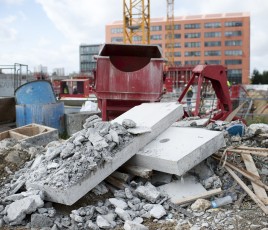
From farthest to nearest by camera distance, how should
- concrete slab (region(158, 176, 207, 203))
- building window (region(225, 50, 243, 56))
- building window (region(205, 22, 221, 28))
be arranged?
building window (region(205, 22, 221, 28)) < building window (region(225, 50, 243, 56)) < concrete slab (region(158, 176, 207, 203))

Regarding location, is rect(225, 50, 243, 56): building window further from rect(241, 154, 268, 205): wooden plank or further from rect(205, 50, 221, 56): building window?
rect(241, 154, 268, 205): wooden plank

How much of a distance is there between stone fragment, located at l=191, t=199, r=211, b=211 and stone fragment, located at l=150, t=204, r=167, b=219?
14.2 inches

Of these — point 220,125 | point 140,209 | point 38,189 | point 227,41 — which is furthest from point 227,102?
point 227,41

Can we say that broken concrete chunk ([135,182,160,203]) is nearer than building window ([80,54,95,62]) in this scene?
Yes

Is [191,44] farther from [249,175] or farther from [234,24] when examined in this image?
[249,175]

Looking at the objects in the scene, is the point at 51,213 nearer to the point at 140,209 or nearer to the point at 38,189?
the point at 38,189

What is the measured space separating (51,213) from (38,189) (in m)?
0.36

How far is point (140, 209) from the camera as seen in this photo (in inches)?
151

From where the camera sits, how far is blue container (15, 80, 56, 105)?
8805mm

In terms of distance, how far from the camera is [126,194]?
13.2 feet

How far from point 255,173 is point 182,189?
1.01m

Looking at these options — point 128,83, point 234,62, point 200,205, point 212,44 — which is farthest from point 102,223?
point 212,44

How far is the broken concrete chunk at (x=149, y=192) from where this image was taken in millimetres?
3926

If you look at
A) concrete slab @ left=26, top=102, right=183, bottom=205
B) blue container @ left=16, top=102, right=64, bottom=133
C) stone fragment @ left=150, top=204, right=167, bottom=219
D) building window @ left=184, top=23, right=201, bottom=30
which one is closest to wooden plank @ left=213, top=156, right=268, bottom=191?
concrete slab @ left=26, top=102, right=183, bottom=205
